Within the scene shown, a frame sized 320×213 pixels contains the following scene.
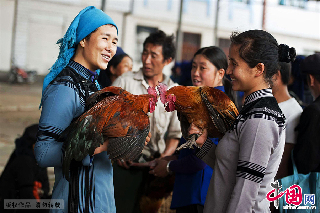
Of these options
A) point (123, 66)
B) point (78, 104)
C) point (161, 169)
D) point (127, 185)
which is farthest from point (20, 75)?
point (78, 104)

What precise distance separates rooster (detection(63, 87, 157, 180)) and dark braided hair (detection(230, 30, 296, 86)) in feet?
2.21

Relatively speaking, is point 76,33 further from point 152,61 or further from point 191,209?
point 152,61

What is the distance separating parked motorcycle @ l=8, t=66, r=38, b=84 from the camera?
538 inches

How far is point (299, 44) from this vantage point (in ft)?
51.3

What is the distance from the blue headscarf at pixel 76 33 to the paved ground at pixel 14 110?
4157 millimetres

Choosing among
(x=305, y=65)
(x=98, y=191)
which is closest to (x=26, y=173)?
(x=98, y=191)

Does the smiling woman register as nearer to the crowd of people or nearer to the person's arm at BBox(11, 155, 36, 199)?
the crowd of people

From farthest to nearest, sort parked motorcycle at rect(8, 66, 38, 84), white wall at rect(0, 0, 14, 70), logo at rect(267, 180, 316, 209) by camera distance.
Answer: parked motorcycle at rect(8, 66, 38, 84) < white wall at rect(0, 0, 14, 70) < logo at rect(267, 180, 316, 209)

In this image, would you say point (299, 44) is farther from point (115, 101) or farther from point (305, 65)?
point (115, 101)

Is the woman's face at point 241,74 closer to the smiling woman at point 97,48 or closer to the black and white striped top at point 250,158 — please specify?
the black and white striped top at point 250,158

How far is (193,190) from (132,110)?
962 mm

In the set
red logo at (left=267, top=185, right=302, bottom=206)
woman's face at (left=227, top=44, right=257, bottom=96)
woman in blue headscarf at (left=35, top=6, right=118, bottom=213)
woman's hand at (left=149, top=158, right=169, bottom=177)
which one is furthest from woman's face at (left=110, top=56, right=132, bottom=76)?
woman's face at (left=227, top=44, right=257, bottom=96)

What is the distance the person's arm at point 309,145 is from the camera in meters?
2.68

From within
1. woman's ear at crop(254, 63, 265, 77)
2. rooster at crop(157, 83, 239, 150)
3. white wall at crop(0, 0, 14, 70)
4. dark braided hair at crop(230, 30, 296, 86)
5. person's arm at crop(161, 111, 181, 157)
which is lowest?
person's arm at crop(161, 111, 181, 157)
